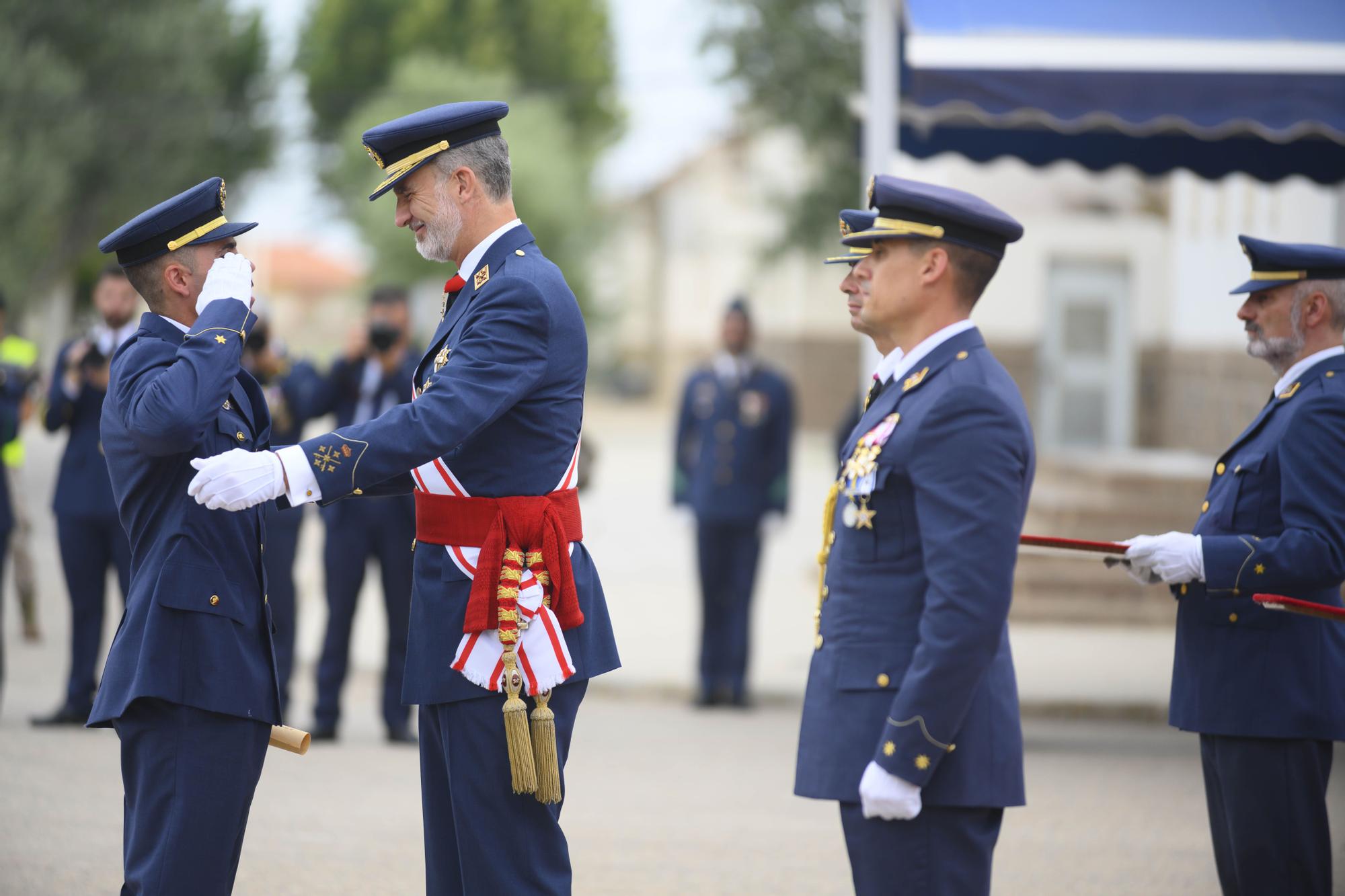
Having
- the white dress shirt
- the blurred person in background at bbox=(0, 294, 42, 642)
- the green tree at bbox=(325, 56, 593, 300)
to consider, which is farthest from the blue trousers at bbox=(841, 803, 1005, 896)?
the green tree at bbox=(325, 56, 593, 300)

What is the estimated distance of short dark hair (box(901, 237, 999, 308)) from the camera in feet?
9.94

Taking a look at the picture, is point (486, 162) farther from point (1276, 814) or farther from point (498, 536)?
point (1276, 814)

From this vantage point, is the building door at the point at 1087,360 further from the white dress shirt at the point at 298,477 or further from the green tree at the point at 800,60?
the white dress shirt at the point at 298,477

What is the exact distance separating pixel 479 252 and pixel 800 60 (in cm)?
1509

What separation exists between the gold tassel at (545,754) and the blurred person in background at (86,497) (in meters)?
4.53

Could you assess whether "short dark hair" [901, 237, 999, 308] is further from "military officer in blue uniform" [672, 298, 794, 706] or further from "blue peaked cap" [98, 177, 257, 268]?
"military officer in blue uniform" [672, 298, 794, 706]

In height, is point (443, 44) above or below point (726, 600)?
above

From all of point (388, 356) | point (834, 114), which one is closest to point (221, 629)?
point (388, 356)

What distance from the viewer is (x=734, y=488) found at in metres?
9.38

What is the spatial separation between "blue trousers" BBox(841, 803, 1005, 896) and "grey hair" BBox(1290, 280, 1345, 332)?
1.91 m

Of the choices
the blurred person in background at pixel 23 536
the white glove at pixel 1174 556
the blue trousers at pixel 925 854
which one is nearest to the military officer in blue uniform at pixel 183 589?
the blue trousers at pixel 925 854

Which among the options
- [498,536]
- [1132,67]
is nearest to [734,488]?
[1132,67]

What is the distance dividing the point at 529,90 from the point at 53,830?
39751 millimetres

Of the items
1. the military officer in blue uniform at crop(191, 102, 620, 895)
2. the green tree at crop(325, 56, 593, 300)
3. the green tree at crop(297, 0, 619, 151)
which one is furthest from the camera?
the green tree at crop(297, 0, 619, 151)
